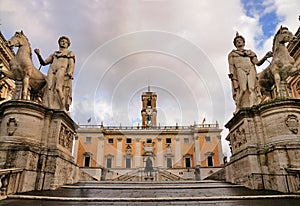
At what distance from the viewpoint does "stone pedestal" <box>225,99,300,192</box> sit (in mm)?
8141

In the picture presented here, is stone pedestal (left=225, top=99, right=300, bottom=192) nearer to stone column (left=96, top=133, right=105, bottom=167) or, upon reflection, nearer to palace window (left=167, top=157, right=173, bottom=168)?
palace window (left=167, top=157, right=173, bottom=168)

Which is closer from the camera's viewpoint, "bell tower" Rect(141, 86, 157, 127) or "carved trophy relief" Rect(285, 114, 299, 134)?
"carved trophy relief" Rect(285, 114, 299, 134)

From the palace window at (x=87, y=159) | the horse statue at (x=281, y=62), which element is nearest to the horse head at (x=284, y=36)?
the horse statue at (x=281, y=62)

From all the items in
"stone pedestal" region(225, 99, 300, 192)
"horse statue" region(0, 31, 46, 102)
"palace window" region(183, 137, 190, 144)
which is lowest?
"stone pedestal" region(225, 99, 300, 192)

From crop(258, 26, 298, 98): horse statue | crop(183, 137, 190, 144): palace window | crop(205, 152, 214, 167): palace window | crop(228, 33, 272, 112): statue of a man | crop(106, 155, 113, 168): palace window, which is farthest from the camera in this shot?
crop(183, 137, 190, 144): palace window

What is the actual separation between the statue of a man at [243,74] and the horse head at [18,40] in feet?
35.8

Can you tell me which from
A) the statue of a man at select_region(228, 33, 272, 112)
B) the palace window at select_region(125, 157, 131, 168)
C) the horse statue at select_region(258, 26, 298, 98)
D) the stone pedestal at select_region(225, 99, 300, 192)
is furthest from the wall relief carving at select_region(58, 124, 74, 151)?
the palace window at select_region(125, 157, 131, 168)

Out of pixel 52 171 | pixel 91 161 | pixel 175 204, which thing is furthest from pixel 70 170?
pixel 91 161

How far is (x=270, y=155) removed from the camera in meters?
8.84

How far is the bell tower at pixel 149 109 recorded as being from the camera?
6100 centimetres

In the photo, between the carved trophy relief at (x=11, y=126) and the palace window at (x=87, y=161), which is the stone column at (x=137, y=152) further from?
the carved trophy relief at (x=11, y=126)

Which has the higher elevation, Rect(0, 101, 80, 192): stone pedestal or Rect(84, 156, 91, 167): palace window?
Rect(84, 156, 91, 167): palace window

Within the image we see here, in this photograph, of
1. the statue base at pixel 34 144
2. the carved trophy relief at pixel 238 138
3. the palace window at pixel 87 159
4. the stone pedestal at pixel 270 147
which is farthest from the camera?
the palace window at pixel 87 159

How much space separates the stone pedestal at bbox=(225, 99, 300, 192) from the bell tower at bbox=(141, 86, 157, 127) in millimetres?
48749
